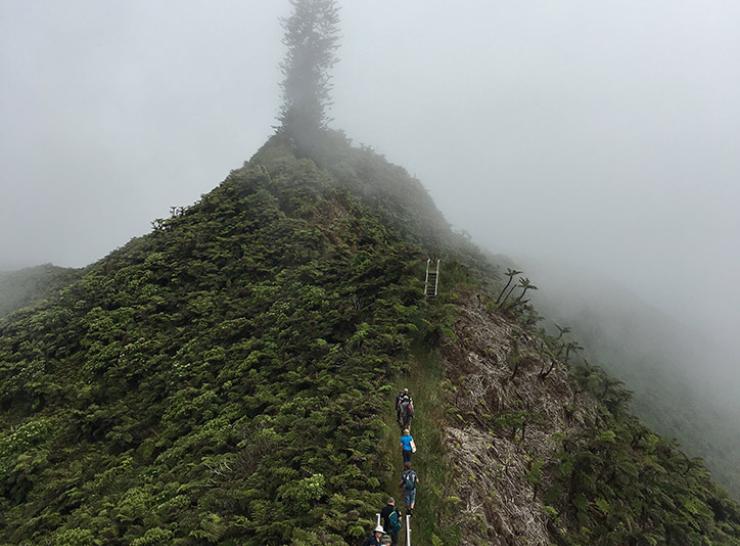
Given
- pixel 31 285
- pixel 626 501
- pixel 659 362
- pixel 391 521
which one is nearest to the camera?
pixel 391 521

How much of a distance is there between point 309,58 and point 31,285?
1121 inches

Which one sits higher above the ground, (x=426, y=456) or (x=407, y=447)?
(x=407, y=447)

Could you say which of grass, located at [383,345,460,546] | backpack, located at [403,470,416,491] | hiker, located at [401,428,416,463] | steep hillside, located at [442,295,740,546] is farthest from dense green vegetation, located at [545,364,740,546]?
backpack, located at [403,470,416,491]

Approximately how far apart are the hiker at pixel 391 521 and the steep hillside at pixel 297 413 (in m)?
0.35

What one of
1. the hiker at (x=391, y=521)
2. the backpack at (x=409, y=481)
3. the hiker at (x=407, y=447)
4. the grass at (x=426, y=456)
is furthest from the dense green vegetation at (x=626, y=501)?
the hiker at (x=391, y=521)

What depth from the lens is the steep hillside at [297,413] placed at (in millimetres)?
9508

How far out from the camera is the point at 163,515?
9.52 meters

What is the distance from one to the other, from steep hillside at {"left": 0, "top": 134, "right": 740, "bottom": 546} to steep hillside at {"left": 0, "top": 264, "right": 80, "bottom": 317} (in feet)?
20.6

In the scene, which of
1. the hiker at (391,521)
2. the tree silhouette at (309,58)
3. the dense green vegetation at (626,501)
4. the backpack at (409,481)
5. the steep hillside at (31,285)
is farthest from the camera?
the tree silhouette at (309,58)

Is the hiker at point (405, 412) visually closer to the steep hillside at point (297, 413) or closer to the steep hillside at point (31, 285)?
the steep hillside at point (297, 413)

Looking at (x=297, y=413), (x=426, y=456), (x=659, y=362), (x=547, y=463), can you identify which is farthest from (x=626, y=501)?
(x=659, y=362)

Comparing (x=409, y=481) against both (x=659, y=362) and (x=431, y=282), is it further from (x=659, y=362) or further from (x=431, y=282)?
(x=659, y=362)

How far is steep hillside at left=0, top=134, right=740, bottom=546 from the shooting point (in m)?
9.51

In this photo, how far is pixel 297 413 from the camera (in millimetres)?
11852
